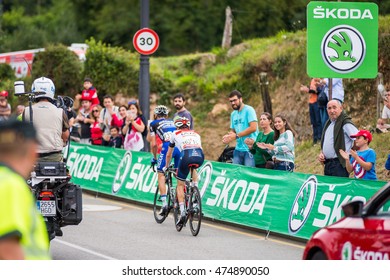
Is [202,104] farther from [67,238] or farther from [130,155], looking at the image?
[67,238]

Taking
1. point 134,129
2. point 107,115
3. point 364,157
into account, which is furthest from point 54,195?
point 107,115

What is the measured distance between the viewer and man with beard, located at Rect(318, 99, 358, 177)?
50.5ft

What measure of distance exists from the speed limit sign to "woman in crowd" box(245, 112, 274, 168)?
5855 mm

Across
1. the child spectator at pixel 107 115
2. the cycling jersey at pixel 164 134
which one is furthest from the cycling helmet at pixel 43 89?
the child spectator at pixel 107 115

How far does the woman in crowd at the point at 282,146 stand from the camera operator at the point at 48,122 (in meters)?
4.99

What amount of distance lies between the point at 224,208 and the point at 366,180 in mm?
4087

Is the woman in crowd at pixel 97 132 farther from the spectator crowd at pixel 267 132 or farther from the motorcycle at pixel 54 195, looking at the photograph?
the motorcycle at pixel 54 195

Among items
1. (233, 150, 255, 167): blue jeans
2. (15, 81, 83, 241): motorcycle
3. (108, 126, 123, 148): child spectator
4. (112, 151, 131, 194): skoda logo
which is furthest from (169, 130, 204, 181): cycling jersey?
(108, 126, 123, 148): child spectator

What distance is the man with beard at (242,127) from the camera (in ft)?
60.3

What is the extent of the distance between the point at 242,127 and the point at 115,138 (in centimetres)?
639

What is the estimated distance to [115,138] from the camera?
80.4ft

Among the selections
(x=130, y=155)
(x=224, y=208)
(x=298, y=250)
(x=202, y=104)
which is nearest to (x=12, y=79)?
(x=202, y=104)

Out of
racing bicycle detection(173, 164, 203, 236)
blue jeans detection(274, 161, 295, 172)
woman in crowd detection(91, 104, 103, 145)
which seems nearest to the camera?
racing bicycle detection(173, 164, 203, 236)

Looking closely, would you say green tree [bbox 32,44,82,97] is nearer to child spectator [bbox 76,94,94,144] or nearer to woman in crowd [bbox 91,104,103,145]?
child spectator [bbox 76,94,94,144]
